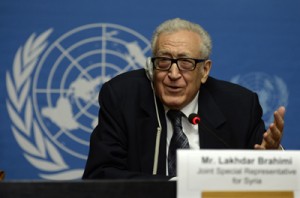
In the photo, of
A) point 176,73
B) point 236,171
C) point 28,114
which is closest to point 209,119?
point 176,73

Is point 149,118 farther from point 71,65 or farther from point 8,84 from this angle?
point 8,84

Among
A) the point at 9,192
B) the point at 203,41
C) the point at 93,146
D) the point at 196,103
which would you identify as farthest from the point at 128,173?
the point at 9,192

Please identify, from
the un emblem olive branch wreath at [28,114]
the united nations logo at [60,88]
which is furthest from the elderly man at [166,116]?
the un emblem olive branch wreath at [28,114]

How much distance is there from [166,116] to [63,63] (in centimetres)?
79

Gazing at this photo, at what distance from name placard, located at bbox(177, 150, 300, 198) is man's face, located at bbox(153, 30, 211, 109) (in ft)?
3.48

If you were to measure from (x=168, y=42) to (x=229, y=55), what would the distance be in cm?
78

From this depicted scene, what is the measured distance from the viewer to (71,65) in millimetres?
2691

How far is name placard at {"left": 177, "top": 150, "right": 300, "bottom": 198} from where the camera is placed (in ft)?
3.28

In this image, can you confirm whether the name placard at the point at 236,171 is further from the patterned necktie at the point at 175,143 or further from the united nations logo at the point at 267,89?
the united nations logo at the point at 267,89

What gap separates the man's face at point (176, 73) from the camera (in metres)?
2.07

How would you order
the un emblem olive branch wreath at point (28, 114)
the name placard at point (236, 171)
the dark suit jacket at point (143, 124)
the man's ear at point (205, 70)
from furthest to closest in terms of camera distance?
the un emblem olive branch wreath at point (28, 114) → the man's ear at point (205, 70) → the dark suit jacket at point (143, 124) → the name placard at point (236, 171)

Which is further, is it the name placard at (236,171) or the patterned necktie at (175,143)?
the patterned necktie at (175,143)

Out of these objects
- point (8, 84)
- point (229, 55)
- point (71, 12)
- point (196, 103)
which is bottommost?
point (196, 103)

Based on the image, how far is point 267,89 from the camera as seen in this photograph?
2.79 m
